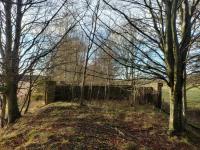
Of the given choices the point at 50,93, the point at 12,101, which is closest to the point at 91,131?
the point at 12,101

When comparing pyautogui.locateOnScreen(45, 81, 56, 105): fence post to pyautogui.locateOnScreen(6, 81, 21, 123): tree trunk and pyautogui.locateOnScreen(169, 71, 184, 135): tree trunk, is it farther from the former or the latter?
pyautogui.locateOnScreen(169, 71, 184, 135): tree trunk

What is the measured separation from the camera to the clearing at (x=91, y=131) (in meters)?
9.59

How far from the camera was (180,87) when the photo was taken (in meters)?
10.4

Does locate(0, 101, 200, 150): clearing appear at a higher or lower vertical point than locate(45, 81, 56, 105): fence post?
lower

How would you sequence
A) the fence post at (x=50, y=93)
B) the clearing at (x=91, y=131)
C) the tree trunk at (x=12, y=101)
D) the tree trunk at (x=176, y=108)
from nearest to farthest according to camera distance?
the clearing at (x=91, y=131) < the tree trunk at (x=176, y=108) < the tree trunk at (x=12, y=101) < the fence post at (x=50, y=93)

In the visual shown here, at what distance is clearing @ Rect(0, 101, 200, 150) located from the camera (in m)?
9.59

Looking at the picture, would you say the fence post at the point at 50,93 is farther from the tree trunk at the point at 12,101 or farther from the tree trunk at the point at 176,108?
the tree trunk at the point at 176,108

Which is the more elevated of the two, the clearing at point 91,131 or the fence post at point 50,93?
the fence post at point 50,93

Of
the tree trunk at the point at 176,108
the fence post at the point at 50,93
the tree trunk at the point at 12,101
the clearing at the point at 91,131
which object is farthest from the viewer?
the fence post at the point at 50,93

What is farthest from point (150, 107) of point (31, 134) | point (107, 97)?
point (31, 134)

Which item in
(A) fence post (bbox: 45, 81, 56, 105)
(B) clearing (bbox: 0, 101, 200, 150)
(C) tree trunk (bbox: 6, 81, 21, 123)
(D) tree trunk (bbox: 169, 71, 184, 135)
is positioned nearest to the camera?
(B) clearing (bbox: 0, 101, 200, 150)

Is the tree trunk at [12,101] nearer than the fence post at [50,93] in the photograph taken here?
Yes

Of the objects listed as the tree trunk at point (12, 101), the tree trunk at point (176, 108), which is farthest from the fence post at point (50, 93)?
the tree trunk at point (176, 108)

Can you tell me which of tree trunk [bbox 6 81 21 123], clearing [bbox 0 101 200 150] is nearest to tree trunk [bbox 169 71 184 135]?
clearing [bbox 0 101 200 150]
